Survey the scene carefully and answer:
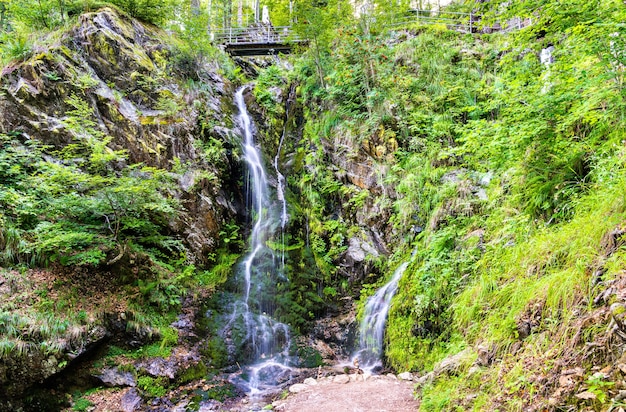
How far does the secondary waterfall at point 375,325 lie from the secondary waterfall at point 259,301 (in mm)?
1677

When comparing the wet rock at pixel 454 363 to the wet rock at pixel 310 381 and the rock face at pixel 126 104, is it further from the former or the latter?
the rock face at pixel 126 104

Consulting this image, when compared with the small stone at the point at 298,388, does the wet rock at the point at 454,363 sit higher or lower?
higher

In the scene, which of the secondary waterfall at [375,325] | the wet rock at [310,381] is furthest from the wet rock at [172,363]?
the secondary waterfall at [375,325]

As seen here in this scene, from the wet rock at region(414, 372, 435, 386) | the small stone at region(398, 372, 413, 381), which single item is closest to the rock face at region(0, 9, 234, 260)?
the small stone at region(398, 372, 413, 381)

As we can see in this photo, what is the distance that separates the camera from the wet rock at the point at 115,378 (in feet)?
19.4

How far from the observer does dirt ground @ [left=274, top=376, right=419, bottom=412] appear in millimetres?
4973

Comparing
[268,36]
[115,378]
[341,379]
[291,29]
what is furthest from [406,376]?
[268,36]

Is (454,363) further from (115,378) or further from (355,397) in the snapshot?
(115,378)

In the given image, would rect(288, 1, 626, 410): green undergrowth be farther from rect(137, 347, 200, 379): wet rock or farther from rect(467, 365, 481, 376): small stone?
rect(137, 347, 200, 379): wet rock

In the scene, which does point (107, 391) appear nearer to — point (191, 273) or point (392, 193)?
point (191, 273)

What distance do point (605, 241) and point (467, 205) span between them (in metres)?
3.83

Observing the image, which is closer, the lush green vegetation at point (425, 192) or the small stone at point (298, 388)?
the lush green vegetation at point (425, 192)

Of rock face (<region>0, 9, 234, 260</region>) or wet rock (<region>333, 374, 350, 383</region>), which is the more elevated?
rock face (<region>0, 9, 234, 260</region>)

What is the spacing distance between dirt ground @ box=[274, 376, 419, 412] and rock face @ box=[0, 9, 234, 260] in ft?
15.7
